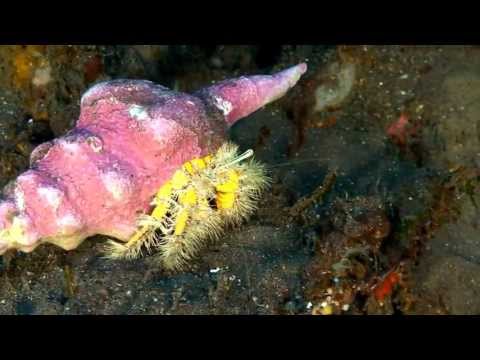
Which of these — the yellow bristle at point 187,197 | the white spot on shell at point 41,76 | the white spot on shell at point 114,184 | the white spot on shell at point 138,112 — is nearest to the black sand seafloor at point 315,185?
the white spot on shell at point 41,76

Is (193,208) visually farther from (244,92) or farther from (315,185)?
(315,185)

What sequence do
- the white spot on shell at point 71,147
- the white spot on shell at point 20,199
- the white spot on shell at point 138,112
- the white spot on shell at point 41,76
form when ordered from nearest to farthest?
1. the white spot on shell at point 20,199
2. the white spot on shell at point 71,147
3. the white spot on shell at point 138,112
4. the white spot on shell at point 41,76

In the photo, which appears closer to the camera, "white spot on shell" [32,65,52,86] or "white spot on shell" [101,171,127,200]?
"white spot on shell" [101,171,127,200]

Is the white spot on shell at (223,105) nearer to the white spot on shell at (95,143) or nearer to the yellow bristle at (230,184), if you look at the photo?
the yellow bristle at (230,184)

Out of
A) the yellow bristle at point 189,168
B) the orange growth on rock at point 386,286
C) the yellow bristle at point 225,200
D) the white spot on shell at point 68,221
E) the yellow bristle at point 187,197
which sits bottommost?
the orange growth on rock at point 386,286

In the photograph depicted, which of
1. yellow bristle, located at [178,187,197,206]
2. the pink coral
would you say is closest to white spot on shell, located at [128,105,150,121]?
the pink coral

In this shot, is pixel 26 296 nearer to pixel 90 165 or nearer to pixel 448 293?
pixel 90 165

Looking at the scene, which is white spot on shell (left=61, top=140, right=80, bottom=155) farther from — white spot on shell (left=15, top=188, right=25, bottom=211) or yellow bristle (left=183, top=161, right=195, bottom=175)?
yellow bristle (left=183, top=161, right=195, bottom=175)

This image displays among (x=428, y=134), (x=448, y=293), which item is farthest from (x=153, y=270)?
(x=428, y=134)
